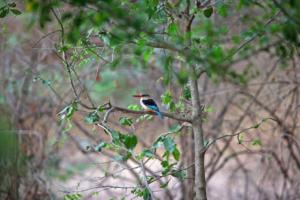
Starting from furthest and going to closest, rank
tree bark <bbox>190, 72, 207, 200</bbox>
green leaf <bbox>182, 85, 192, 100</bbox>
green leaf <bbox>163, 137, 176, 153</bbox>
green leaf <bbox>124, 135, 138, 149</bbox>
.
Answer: green leaf <bbox>182, 85, 192, 100</bbox>
tree bark <bbox>190, 72, 207, 200</bbox>
green leaf <bbox>163, 137, 176, 153</bbox>
green leaf <bbox>124, 135, 138, 149</bbox>

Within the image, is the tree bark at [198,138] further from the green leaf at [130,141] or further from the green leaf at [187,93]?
the green leaf at [130,141]

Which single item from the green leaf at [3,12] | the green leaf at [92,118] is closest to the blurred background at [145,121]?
the green leaf at [3,12]

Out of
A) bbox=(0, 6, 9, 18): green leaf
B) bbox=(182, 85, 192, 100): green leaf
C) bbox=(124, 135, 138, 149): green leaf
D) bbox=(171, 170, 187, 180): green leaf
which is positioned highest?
bbox=(0, 6, 9, 18): green leaf

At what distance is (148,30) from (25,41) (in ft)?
14.0

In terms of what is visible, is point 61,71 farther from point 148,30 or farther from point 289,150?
point 148,30

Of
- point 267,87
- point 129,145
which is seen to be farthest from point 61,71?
point 129,145

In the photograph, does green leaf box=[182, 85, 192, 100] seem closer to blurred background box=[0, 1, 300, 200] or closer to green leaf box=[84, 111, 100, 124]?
green leaf box=[84, 111, 100, 124]

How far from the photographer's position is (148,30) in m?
1.90

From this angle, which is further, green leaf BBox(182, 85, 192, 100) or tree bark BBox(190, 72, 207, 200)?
green leaf BBox(182, 85, 192, 100)

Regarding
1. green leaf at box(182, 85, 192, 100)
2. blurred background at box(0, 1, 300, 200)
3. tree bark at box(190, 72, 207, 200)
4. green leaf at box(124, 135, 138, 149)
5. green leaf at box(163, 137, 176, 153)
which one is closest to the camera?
green leaf at box(124, 135, 138, 149)

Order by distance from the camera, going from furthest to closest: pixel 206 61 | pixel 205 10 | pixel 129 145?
1. pixel 205 10
2. pixel 129 145
3. pixel 206 61

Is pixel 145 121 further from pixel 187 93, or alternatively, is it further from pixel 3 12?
pixel 3 12

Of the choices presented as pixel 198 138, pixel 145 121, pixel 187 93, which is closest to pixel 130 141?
pixel 198 138

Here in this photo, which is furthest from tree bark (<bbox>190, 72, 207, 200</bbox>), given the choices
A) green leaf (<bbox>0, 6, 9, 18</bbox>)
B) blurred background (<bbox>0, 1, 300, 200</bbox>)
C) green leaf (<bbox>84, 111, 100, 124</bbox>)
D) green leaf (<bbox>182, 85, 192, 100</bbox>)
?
blurred background (<bbox>0, 1, 300, 200</bbox>)
